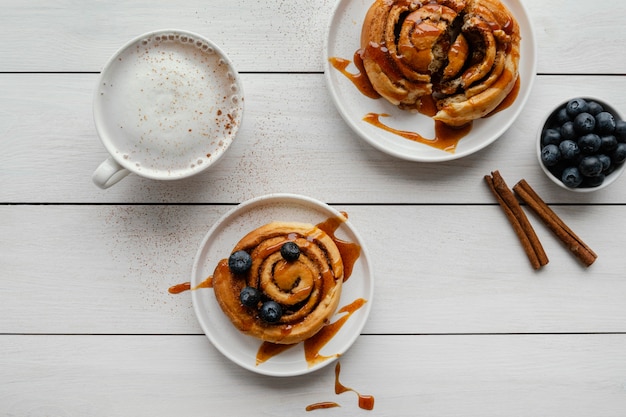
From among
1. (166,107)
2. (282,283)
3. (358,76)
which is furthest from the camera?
(358,76)

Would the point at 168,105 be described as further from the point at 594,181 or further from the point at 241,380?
the point at 594,181

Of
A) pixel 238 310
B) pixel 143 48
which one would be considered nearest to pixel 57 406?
pixel 238 310

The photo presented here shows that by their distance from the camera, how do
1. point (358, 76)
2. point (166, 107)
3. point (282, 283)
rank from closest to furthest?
point (166, 107) < point (282, 283) < point (358, 76)

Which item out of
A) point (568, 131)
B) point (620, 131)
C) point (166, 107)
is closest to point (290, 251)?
point (166, 107)

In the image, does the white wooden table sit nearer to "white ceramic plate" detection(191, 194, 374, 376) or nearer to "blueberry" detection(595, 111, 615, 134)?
"white ceramic plate" detection(191, 194, 374, 376)

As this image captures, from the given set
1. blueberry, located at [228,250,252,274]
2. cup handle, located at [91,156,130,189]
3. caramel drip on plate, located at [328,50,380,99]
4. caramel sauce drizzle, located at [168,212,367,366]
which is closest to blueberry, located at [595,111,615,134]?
caramel drip on plate, located at [328,50,380,99]
